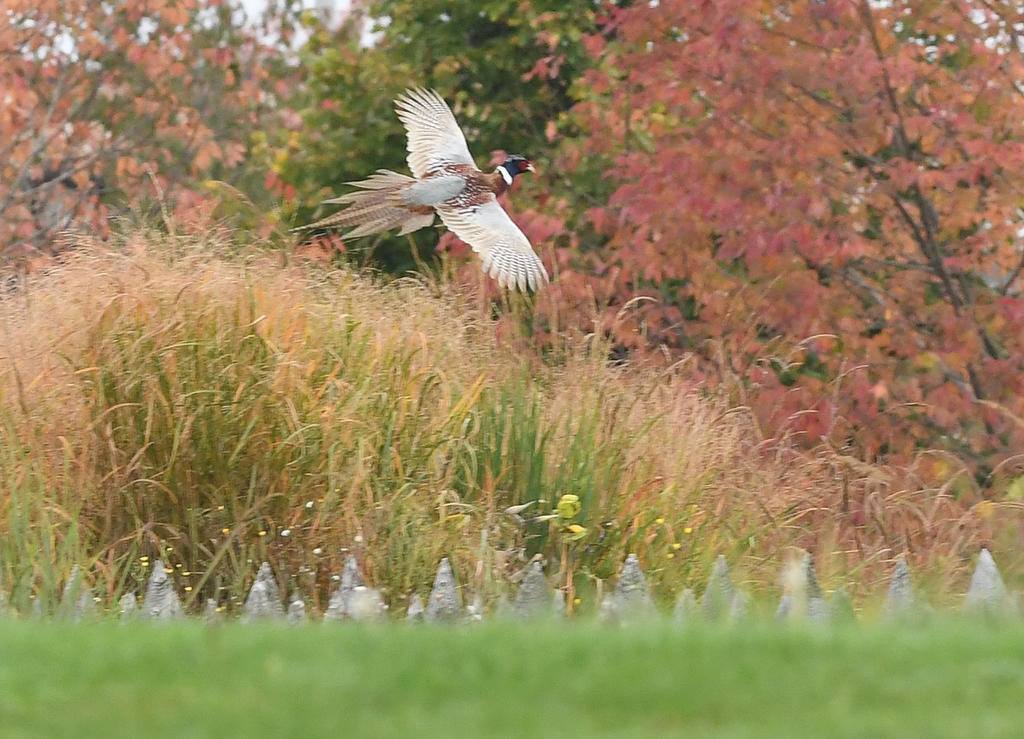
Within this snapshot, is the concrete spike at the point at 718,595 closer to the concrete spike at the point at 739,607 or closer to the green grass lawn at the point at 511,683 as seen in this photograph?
the concrete spike at the point at 739,607

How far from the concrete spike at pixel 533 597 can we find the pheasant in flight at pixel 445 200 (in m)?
2.53

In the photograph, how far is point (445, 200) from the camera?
865 cm

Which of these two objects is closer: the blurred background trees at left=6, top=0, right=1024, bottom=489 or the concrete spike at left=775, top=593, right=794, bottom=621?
the concrete spike at left=775, top=593, right=794, bottom=621

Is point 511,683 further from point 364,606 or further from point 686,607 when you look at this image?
point 686,607

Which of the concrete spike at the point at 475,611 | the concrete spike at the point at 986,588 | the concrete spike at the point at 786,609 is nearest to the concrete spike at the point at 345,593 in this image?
the concrete spike at the point at 475,611

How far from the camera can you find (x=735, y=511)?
737 cm

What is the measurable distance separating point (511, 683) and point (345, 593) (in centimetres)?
217

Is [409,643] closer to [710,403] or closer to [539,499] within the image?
[539,499]

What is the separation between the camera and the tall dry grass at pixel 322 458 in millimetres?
6508

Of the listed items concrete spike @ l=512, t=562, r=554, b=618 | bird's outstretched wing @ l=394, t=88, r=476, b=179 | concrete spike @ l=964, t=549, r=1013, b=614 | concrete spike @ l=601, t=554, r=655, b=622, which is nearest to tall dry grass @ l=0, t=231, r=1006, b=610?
concrete spike @ l=512, t=562, r=554, b=618

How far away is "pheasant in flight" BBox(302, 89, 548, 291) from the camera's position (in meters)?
8.30

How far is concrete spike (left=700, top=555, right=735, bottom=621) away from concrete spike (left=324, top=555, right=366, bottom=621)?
1142 millimetres

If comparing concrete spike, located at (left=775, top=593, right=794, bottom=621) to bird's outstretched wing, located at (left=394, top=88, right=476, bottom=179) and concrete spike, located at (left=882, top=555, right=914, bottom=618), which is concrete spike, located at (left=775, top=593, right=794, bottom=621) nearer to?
concrete spike, located at (left=882, top=555, right=914, bottom=618)

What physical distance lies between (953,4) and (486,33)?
5514 mm
